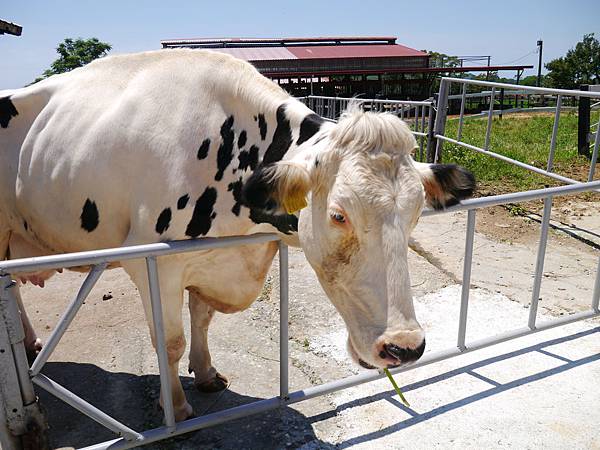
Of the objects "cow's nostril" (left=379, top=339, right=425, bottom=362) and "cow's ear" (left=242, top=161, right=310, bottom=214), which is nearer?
"cow's nostril" (left=379, top=339, right=425, bottom=362)

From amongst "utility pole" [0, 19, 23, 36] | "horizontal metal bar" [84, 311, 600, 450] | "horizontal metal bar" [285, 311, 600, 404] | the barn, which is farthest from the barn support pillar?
the barn

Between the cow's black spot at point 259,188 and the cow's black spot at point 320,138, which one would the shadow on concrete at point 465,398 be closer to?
the cow's black spot at point 259,188

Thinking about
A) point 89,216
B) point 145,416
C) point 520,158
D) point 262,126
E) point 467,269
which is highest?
point 262,126

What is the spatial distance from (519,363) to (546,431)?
2.25 ft

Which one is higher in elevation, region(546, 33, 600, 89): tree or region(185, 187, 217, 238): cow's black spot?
region(546, 33, 600, 89): tree

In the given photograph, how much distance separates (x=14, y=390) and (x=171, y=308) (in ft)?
Result: 2.66

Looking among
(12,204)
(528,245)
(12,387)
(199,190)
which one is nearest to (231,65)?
(199,190)

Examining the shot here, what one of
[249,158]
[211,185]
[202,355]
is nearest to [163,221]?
[211,185]

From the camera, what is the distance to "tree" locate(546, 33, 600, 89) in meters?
46.5

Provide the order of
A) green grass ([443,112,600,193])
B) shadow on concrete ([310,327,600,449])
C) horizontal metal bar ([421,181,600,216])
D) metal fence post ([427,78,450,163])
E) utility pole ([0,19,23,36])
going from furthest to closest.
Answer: metal fence post ([427,78,450,163])
green grass ([443,112,600,193])
utility pole ([0,19,23,36])
shadow on concrete ([310,327,600,449])
horizontal metal bar ([421,181,600,216])

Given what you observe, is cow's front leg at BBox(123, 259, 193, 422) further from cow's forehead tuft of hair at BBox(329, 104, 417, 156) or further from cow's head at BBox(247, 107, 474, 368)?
cow's forehead tuft of hair at BBox(329, 104, 417, 156)

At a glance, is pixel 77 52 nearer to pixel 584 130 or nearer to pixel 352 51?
pixel 352 51

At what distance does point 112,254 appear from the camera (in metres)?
2.05

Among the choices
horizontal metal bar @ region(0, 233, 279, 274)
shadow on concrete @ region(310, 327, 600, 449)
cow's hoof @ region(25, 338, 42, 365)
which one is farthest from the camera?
cow's hoof @ region(25, 338, 42, 365)
